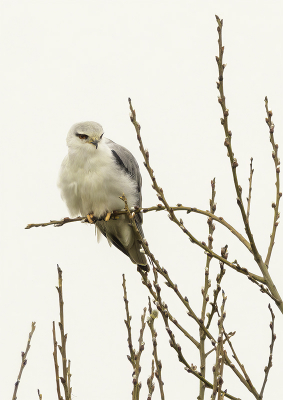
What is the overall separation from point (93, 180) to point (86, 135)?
0.52 meters

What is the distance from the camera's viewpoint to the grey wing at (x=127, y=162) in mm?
5766

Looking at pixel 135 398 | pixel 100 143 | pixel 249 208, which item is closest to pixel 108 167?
pixel 100 143

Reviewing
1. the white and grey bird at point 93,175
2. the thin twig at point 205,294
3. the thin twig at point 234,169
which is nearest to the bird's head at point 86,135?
the white and grey bird at point 93,175

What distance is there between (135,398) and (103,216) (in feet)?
10.6

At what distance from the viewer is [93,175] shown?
5.50 metres

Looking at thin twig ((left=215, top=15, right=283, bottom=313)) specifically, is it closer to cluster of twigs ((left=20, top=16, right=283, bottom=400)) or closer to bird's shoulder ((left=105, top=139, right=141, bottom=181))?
cluster of twigs ((left=20, top=16, right=283, bottom=400))

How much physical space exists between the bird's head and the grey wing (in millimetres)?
276

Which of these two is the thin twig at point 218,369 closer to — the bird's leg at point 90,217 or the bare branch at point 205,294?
the bare branch at point 205,294

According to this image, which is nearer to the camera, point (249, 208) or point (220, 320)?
point (220, 320)

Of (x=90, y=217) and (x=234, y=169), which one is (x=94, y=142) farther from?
(x=234, y=169)

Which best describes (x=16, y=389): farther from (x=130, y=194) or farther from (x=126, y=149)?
(x=126, y=149)

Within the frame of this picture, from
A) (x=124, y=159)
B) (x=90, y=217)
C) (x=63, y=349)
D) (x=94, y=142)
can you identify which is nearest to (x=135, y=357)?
(x=63, y=349)

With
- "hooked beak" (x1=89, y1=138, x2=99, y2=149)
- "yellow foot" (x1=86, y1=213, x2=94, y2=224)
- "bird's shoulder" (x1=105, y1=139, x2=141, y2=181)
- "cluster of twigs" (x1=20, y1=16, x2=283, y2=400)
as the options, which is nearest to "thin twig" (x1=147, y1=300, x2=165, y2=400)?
"cluster of twigs" (x1=20, y1=16, x2=283, y2=400)

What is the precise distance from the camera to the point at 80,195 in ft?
18.4
